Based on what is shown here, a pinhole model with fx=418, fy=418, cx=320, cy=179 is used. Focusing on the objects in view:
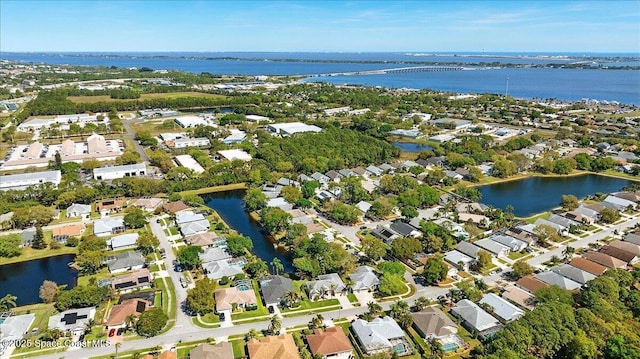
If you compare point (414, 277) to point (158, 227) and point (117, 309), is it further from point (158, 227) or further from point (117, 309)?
point (158, 227)

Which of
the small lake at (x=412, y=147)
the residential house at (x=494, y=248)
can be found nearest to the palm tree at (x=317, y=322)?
the residential house at (x=494, y=248)

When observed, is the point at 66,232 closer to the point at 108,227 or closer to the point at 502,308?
the point at 108,227

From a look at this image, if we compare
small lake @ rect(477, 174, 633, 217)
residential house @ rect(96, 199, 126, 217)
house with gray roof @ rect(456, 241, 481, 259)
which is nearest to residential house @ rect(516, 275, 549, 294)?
house with gray roof @ rect(456, 241, 481, 259)

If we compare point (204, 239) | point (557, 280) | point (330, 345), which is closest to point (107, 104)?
point (204, 239)

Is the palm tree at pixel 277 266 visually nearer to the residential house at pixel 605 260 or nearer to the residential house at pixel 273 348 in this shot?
the residential house at pixel 273 348

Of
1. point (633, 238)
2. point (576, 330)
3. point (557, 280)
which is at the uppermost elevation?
point (576, 330)
